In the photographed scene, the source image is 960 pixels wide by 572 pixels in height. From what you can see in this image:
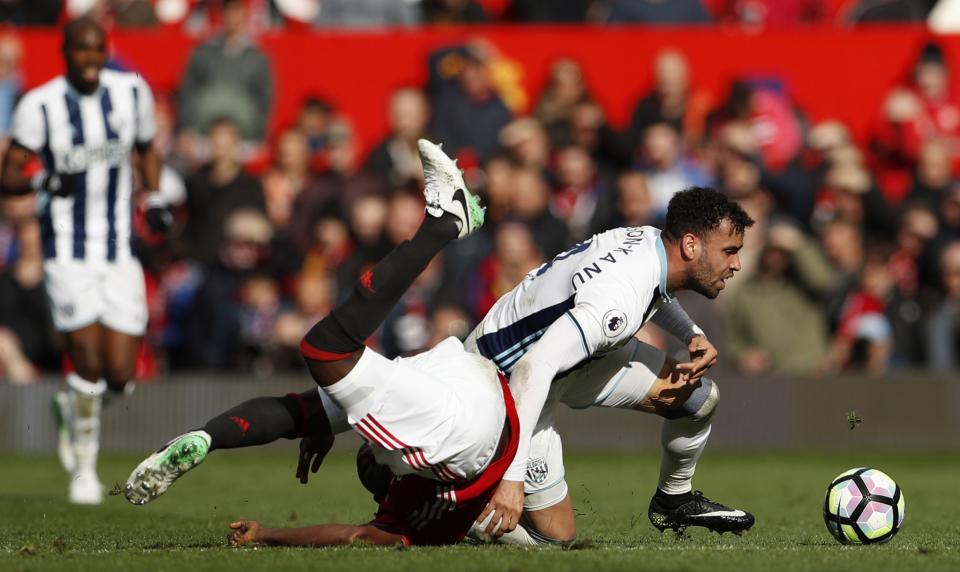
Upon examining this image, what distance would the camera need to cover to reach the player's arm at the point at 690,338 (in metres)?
7.88

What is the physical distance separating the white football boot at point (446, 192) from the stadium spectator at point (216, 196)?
8460mm

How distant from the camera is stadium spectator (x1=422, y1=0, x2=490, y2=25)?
17.8m

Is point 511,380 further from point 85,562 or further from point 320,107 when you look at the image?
point 320,107

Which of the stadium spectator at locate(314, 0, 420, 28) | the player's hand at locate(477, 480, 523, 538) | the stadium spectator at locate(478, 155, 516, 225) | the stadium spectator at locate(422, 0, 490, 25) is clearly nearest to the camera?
the player's hand at locate(477, 480, 523, 538)

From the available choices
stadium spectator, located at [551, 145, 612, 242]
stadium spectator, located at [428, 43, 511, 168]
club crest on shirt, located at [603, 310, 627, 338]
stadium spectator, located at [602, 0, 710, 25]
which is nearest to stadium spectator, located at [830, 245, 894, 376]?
stadium spectator, located at [551, 145, 612, 242]

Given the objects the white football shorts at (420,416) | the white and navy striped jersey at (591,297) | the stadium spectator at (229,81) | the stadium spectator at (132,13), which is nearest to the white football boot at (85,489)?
the white and navy striped jersey at (591,297)

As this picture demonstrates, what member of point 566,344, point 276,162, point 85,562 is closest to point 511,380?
point 566,344

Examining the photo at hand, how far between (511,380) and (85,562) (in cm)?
200

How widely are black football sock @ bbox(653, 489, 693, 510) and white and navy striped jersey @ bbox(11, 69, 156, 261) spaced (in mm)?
4323

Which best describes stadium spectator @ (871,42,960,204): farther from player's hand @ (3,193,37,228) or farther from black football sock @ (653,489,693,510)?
black football sock @ (653,489,693,510)

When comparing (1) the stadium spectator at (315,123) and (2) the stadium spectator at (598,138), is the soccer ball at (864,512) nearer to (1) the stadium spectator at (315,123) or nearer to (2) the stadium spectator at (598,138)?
(2) the stadium spectator at (598,138)

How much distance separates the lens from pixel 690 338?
329 inches

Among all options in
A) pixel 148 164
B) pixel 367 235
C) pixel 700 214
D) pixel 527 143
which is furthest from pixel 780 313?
pixel 700 214

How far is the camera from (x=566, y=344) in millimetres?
7242
